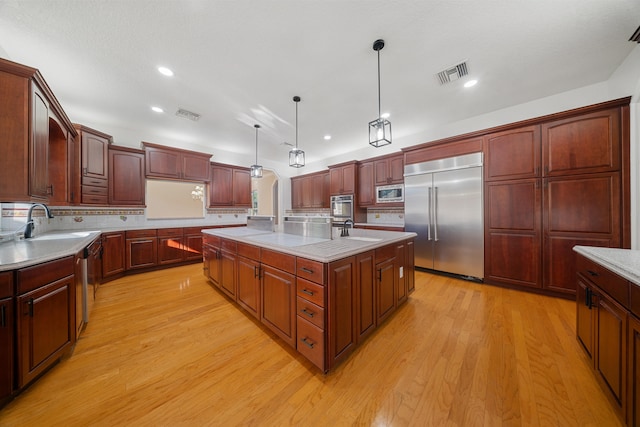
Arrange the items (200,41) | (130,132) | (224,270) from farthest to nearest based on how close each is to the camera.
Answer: (130,132), (224,270), (200,41)

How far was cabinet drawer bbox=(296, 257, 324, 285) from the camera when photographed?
4.54 ft

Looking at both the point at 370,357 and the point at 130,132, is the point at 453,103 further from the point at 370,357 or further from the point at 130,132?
the point at 130,132

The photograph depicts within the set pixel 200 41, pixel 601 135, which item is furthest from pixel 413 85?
pixel 200 41

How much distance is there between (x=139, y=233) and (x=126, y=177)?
110cm

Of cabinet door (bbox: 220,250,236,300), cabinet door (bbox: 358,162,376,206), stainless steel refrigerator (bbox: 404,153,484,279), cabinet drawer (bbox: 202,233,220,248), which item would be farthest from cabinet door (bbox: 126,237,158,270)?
stainless steel refrigerator (bbox: 404,153,484,279)

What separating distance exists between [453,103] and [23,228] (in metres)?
5.74

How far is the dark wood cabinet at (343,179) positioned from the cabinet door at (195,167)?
10.0 feet

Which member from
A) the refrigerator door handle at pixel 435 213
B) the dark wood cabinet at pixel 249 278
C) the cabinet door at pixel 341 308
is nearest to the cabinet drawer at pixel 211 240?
the dark wood cabinet at pixel 249 278

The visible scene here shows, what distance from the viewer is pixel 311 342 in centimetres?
147

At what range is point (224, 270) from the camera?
261 cm

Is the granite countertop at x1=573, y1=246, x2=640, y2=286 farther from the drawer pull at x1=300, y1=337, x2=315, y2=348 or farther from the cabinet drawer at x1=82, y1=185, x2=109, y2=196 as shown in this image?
the cabinet drawer at x1=82, y1=185, x2=109, y2=196

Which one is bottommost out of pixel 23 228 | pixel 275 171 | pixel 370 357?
pixel 370 357

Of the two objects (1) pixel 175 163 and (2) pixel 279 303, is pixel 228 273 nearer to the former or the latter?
(2) pixel 279 303

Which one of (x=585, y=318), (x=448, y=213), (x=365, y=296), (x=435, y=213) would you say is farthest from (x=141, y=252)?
(x=585, y=318)
